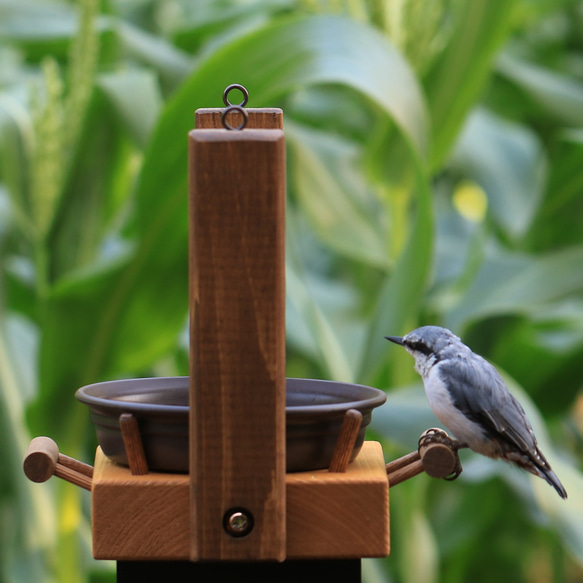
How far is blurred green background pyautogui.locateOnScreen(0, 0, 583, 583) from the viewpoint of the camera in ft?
2.93

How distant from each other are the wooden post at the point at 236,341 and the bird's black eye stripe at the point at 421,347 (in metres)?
0.15

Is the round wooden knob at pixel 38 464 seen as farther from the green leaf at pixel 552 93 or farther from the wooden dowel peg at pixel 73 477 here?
the green leaf at pixel 552 93

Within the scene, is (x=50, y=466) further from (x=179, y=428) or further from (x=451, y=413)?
(x=451, y=413)

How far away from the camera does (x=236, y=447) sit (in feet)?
1.48

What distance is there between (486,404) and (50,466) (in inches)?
10.2

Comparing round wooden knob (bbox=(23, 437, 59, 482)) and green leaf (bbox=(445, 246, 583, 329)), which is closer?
round wooden knob (bbox=(23, 437, 59, 482))

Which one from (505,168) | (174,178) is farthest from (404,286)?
(505,168)

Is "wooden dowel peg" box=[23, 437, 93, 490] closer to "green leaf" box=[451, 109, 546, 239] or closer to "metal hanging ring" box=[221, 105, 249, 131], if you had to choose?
"metal hanging ring" box=[221, 105, 249, 131]

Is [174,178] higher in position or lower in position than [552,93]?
lower

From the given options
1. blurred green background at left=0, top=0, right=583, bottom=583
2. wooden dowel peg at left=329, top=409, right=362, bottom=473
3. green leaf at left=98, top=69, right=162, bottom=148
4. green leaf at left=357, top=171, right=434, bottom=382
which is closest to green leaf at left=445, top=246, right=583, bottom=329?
blurred green background at left=0, top=0, right=583, bottom=583

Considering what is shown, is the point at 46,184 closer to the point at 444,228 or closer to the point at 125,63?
the point at 125,63

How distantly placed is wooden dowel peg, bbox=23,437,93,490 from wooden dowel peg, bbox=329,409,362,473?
0.14 meters

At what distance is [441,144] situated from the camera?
3.60ft

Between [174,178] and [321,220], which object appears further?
[321,220]
